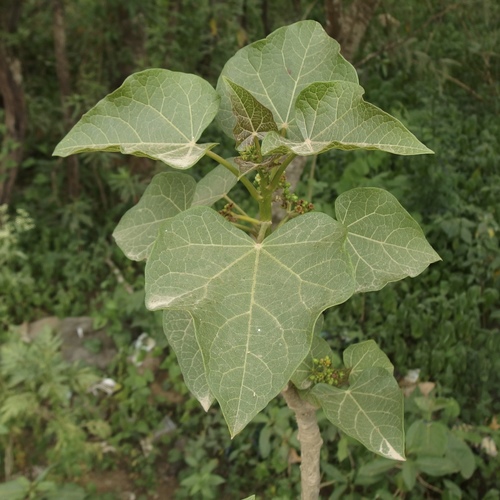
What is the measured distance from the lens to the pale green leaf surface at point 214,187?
1050 millimetres

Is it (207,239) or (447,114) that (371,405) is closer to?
(207,239)

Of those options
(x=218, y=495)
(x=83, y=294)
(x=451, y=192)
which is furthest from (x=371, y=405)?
(x=83, y=294)

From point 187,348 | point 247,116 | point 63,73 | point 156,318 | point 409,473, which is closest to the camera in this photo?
point 247,116

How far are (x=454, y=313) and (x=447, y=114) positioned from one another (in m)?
1.42

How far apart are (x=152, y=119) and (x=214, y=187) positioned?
0.79 feet

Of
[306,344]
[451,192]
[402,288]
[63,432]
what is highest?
[306,344]

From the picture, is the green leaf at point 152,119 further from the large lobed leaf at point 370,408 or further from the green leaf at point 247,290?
the large lobed leaf at point 370,408

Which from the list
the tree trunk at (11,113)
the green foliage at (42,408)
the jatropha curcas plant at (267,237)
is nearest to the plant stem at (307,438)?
the jatropha curcas plant at (267,237)

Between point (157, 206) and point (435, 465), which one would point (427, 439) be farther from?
point (157, 206)

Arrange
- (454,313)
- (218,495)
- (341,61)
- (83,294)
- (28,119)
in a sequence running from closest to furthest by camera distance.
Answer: (341,61)
(218,495)
(454,313)
(83,294)
(28,119)

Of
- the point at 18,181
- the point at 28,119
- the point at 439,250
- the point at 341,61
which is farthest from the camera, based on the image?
the point at 18,181

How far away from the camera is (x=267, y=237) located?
79 centimetres

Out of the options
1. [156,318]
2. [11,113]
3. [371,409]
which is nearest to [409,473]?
[371,409]

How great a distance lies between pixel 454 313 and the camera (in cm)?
237
